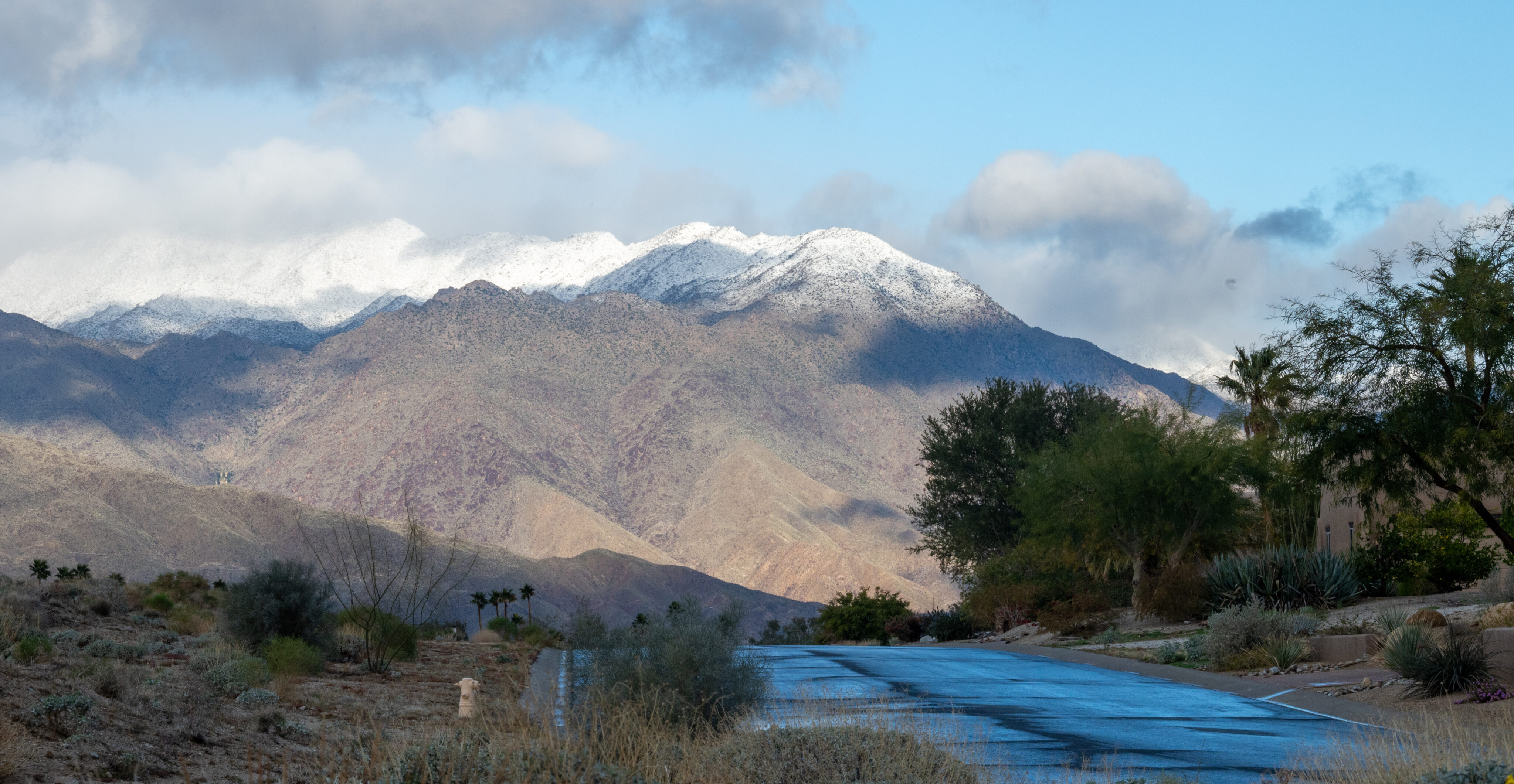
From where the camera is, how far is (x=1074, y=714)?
52.5ft

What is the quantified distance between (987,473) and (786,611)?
63.7 meters

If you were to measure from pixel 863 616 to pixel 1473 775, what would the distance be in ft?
159

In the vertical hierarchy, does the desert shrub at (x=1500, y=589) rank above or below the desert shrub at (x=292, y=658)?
above

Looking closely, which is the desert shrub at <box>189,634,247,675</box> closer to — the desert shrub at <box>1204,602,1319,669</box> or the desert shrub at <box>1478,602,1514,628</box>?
the desert shrub at <box>1204,602,1319,669</box>

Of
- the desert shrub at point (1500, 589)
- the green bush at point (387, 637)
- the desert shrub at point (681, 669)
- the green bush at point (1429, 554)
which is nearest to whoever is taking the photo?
the desert shrub at point (681, 669)

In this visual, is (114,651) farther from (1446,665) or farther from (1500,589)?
(1500,589)

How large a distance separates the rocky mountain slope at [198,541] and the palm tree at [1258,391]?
1977 inches

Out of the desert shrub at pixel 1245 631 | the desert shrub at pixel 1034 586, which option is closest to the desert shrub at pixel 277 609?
the desert shrub at pixel 1245 631

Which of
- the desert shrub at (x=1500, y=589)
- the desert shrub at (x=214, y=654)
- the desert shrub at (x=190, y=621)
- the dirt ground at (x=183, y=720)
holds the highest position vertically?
the desert shrub at (x=1500, y=589)

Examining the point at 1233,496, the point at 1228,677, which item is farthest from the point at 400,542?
the point at 1228,677

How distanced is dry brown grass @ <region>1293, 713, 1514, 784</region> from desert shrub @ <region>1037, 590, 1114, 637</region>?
23.4 m

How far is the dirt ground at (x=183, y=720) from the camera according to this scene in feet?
31.5

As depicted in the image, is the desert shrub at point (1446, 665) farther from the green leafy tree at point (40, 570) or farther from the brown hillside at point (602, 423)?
the brown hillside at point (602, 423)

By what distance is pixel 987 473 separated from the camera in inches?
2110
